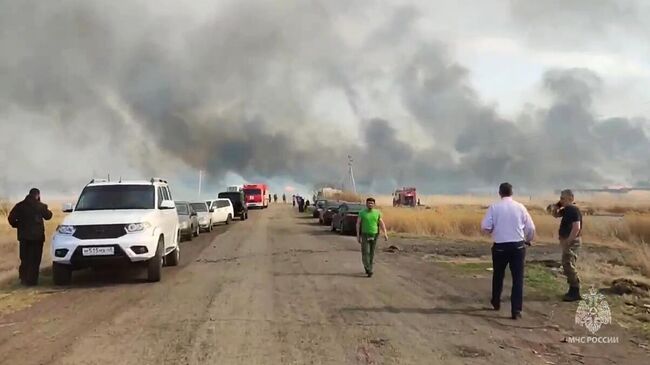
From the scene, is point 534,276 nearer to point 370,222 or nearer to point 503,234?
point 370,222

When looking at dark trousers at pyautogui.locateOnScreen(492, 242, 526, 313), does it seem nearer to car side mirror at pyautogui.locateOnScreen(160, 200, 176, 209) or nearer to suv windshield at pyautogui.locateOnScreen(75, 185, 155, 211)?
car side mirror at pyautogui.locateOnScreen(160, 200, 176, 209)

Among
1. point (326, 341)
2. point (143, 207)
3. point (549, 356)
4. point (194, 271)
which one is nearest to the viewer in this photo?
point (549, 356)

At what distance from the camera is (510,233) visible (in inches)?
382

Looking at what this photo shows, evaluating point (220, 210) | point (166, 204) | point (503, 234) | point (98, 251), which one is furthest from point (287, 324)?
point (220, 210)

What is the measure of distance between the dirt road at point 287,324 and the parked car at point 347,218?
16976 millimetres

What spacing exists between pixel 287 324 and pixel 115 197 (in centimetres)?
707

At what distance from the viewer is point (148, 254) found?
43.3ft

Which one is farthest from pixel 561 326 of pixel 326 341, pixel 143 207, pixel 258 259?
pixel 258 259

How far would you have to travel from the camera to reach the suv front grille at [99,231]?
510 inches

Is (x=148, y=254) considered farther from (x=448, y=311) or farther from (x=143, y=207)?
(x=448, y=311)

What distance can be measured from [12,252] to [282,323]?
17.3m

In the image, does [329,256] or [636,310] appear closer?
[636,310]

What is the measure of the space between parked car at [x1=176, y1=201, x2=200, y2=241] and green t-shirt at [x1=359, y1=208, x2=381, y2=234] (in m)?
13.5

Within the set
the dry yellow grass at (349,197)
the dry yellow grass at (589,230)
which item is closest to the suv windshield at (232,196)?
the dry yellow grass at (589,230)
